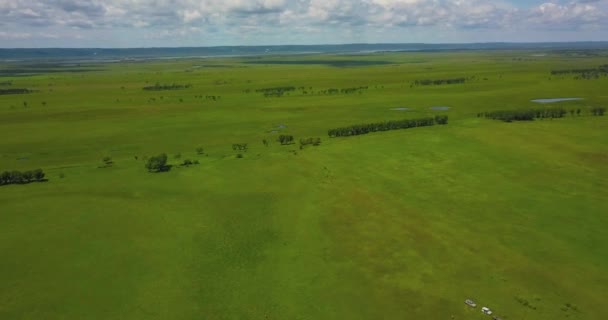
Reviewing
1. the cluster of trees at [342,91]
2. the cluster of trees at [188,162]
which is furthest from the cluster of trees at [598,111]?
the cluster of trees at [188,162]

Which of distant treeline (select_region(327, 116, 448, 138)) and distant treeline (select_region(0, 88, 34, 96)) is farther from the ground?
distant treeline (select_region(0, 88, 34, 96))

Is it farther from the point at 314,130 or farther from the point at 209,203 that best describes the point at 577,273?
the point at 314,130

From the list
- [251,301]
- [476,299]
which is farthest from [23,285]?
[476,299]

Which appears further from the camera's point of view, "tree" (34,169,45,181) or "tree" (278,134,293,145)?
"tree" (278,134,293,145)

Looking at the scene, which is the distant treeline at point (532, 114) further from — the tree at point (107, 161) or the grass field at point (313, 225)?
the tree at point (107, 161)

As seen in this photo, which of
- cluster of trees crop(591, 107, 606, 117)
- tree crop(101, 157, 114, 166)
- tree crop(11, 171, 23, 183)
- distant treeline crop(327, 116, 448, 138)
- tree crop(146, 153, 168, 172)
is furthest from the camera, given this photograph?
cluster of trees crop(591, 107, 606, 117)

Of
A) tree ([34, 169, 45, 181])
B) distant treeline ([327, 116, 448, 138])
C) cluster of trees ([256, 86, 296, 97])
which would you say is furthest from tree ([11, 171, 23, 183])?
cluster of trees ([256, 86, 296, 97])

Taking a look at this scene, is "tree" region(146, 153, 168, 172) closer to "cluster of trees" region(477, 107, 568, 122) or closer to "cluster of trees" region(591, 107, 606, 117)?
"cluster of trees" region(477, 107, 568, 122)

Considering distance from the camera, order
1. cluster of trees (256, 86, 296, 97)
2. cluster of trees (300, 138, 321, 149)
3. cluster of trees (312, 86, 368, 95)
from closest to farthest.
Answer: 1. cluster of trees (300, 138, 321, 149)
2. cluster of trees (256, 86, 296, 97)
3. cluster of trees (312, 86, 368, 95)
